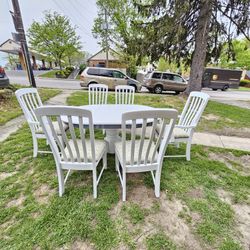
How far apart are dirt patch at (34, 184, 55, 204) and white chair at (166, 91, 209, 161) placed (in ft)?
5.69

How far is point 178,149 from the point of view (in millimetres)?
3098

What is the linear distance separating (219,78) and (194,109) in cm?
1709

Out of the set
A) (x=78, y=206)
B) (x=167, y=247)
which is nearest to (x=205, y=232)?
(x=167, y=247)

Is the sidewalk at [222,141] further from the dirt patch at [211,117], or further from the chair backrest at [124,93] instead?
the chair backrest at [124,93]

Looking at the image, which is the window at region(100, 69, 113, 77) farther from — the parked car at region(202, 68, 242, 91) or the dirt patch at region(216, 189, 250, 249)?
the parked car at region(202, 68, 242, 91)

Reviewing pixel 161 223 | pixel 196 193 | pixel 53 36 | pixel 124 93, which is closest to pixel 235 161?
pixel 196 193

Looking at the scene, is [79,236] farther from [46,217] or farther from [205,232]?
[205,232]

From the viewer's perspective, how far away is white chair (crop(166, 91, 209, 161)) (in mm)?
2424

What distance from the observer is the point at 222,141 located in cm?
358

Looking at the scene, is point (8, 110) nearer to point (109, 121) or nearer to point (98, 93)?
point (98, 93)

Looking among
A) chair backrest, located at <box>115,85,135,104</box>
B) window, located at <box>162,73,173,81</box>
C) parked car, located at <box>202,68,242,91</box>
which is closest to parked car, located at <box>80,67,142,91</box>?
window, located at <box>162,73,173,81</box>

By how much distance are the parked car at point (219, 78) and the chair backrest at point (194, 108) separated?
1606cm

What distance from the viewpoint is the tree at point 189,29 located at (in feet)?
19.7

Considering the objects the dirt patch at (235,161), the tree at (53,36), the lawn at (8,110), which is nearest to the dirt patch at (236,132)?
the dirt patch at (235,161)
